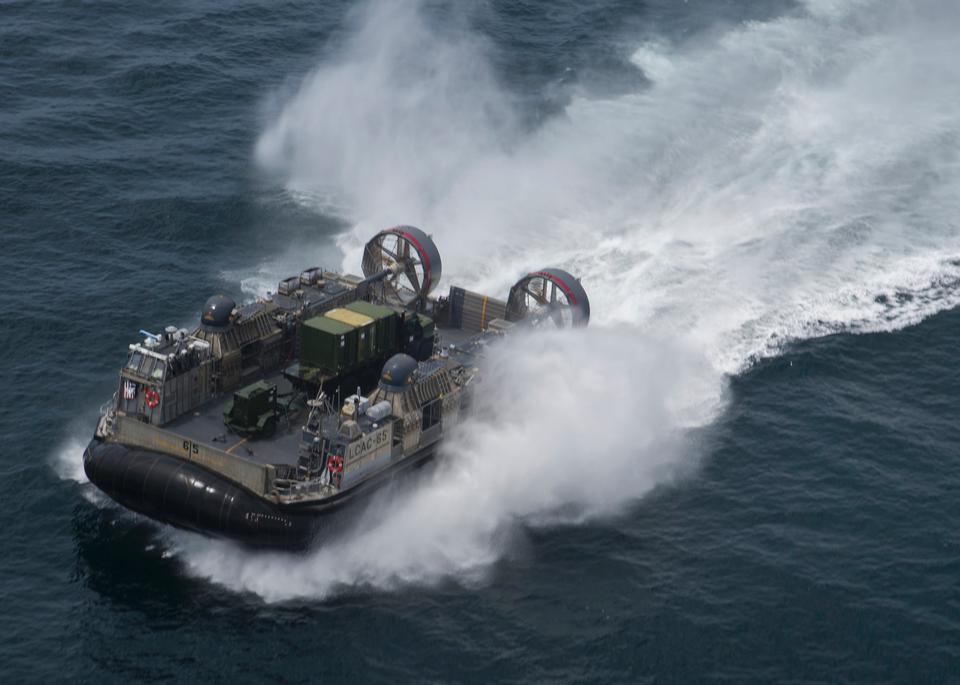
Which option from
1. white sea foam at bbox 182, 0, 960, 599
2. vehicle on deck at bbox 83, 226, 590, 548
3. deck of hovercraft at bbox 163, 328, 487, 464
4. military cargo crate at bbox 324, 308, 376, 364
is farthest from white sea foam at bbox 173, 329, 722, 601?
military cargo crate at bbox 324, 308, 376, 364

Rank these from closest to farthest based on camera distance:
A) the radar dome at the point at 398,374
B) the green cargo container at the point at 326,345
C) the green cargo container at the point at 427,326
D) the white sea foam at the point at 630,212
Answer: the radar dome at the point at 398,374 < the white sea foam at the point at 630,212 < the green cargo container at the point at 326,345 < the green cargo container at the point at 427,326

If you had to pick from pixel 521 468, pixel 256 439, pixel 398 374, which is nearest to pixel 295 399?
pixel 256 439

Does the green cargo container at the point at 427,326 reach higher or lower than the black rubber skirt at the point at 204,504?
higher

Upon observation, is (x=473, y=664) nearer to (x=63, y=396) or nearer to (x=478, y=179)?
(x=63, y=396)

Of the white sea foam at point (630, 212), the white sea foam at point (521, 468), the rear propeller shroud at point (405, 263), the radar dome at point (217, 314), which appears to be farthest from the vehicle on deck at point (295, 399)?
the white sea foam at point (630, 212)

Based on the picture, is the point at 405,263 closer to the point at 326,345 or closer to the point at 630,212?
the point at 326,345

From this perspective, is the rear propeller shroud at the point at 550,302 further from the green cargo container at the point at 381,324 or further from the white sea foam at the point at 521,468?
the green cargo container at the point at 381,324

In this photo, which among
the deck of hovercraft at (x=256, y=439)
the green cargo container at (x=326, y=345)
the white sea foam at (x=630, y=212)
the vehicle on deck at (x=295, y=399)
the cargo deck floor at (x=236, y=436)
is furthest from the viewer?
the green cargo container at (x=326, y=345)
